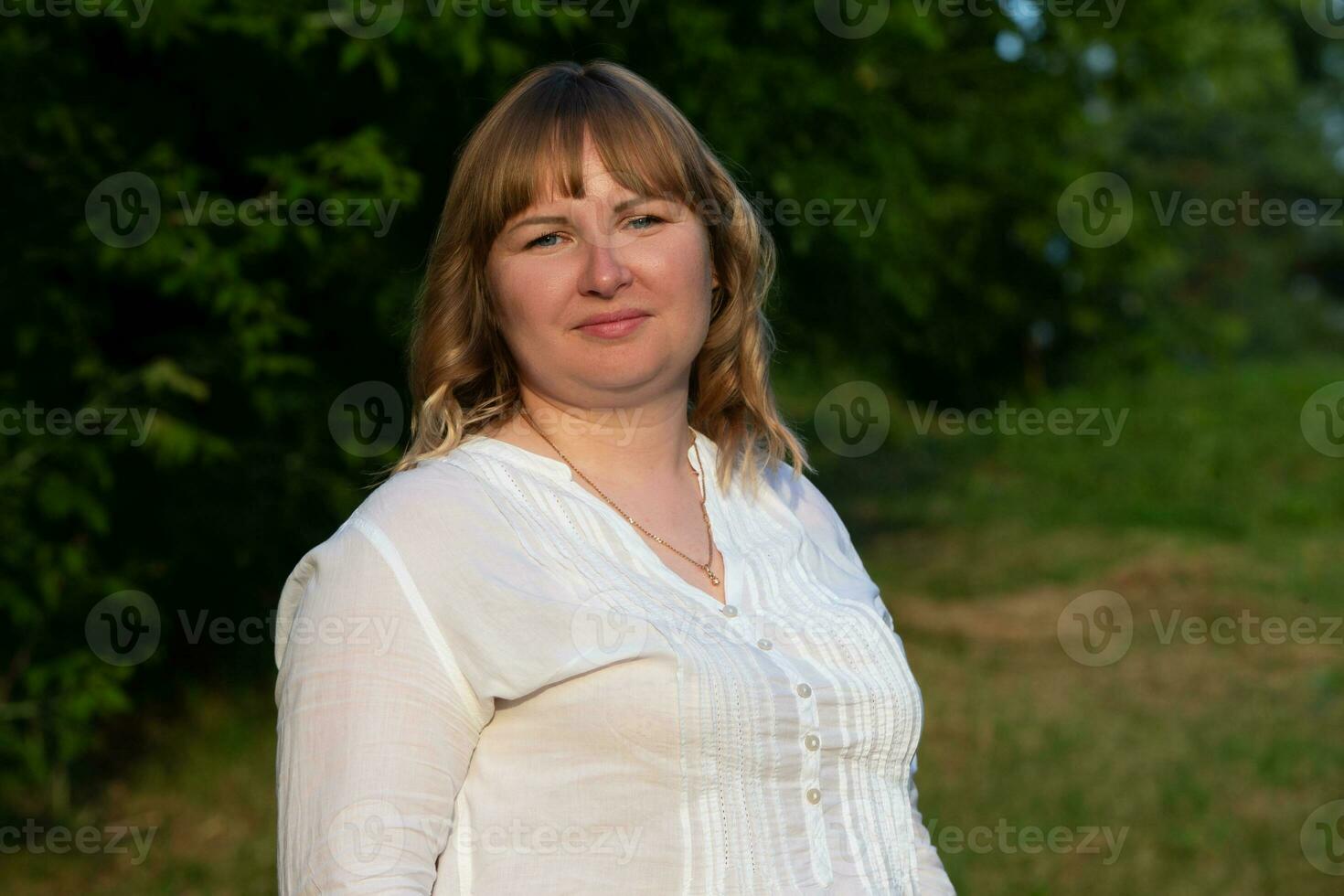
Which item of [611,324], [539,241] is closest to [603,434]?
[611,324]

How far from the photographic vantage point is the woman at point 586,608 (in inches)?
67.9

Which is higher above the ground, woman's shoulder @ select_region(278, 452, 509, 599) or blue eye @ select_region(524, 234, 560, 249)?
blue eye @ select_region(524, 234, 560, 249)

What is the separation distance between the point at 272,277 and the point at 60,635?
1532 mm

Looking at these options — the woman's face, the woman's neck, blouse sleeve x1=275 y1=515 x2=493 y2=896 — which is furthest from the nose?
blouse sleeve x1=275 y1=515 x2=493 y2=896

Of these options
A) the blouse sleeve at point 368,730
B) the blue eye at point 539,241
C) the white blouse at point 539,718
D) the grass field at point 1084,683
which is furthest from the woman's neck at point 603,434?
the grass field at point 1084,683

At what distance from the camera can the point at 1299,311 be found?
1229 inches

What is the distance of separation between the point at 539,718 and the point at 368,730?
8.1 inches

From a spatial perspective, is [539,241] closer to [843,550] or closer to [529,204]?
[529,204]

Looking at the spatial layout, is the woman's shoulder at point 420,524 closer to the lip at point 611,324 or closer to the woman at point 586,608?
the woman at point 586,608

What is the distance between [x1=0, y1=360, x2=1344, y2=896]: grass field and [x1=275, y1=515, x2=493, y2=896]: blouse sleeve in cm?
369

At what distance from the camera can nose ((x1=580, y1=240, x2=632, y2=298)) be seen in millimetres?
1968

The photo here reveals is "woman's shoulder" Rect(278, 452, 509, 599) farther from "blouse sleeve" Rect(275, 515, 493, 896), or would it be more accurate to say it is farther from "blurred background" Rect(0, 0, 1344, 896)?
"blurred background" Rect(0, 0, 1344, 896)

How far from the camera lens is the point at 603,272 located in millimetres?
1967

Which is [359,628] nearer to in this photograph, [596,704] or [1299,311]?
[596,704]
